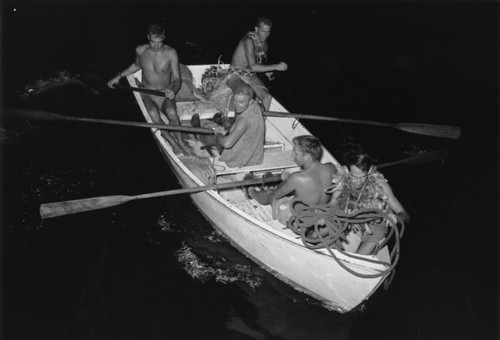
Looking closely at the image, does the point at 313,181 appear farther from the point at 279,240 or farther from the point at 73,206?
the point at 73,206

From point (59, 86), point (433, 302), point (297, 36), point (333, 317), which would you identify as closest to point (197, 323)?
point (333, 317)

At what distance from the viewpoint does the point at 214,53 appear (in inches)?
675

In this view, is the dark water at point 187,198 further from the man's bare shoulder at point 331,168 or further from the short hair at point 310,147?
the short hair at point 310,147

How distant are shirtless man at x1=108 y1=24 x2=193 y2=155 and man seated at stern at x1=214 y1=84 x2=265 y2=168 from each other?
3.85 ft

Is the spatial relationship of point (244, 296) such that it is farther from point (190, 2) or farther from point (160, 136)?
point (190, 2)

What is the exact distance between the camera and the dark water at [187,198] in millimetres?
8445

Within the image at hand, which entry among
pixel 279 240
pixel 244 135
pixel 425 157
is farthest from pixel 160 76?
pixel 425 157

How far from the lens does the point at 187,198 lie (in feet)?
35.0

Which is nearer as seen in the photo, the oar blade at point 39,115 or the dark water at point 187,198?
the dark water at point 187,198

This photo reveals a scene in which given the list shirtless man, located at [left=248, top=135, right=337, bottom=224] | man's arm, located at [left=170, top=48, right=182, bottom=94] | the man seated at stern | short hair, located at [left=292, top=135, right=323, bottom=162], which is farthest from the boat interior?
short hair, located at [left=292, top=135, right=323, bottom=162]

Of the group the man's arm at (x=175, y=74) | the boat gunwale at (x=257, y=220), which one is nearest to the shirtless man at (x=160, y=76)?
the man's arm at (x=175, y=74)

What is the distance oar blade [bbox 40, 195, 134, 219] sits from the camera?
25.6 ft

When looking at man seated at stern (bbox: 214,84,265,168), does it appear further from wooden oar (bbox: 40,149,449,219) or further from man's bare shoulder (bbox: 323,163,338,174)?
man's bare shoulder (bbox: 323,163,338,174)

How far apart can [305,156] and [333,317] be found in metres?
2.87
